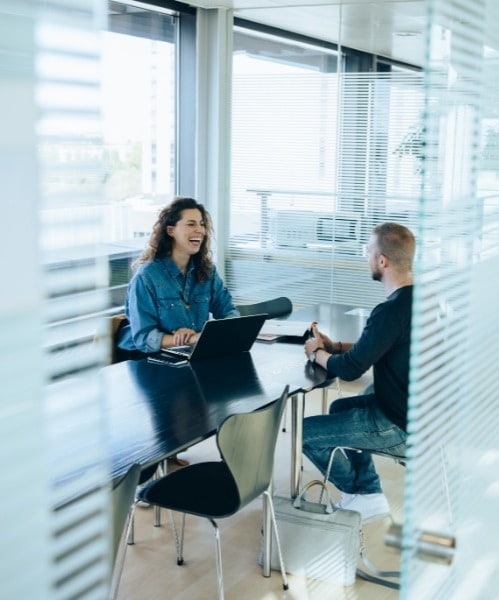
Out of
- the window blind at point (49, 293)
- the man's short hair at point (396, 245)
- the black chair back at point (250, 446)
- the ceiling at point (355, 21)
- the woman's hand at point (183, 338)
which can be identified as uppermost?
the ceiling at point (355, 21)

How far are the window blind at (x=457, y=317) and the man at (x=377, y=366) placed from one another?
5.69 ft

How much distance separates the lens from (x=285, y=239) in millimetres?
6820

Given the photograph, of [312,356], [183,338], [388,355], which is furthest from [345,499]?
[183,338]

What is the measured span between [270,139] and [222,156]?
0.38 metres

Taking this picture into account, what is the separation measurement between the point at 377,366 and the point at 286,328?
88cm

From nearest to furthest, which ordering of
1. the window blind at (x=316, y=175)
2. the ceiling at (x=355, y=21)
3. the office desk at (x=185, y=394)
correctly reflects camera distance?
the office desk at (x=185, y=394), the ceiling at (x=355, y=21), the window blind at (x=316, y=175)

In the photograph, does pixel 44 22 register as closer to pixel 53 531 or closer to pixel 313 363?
pixel 53 531

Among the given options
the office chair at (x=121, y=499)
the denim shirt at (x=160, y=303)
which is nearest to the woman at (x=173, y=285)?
the denim shirt at (x=160, y=303)

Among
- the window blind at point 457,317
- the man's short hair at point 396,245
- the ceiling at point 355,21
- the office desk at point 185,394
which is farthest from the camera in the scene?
the ceiling at point 355,21

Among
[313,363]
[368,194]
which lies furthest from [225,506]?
[368,194]

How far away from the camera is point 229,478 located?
3.40 m

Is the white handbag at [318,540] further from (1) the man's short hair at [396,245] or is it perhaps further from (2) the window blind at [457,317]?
(2) the window blind at [457,317]

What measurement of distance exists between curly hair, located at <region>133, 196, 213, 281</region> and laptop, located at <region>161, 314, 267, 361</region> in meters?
0.56

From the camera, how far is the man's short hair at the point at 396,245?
3.59m
